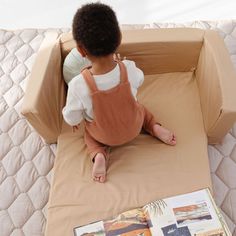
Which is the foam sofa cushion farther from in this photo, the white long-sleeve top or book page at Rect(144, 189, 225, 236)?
the white long-sleeve top

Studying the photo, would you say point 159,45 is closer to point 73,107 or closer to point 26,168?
point 73,107

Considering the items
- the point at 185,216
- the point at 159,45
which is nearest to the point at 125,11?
the point at 159,45

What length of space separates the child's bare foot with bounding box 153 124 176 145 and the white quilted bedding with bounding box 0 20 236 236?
192 mm

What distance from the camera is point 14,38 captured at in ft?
5.06

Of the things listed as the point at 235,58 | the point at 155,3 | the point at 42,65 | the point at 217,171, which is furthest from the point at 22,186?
the point at 155,3

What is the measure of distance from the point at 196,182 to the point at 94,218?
32cm

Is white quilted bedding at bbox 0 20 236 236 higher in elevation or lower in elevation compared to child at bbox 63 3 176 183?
lower

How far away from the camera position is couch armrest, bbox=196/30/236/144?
97 cm

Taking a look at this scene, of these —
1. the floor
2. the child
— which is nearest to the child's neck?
the child

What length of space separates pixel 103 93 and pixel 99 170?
277 millimetres

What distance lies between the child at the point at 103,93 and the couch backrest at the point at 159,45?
0.16m

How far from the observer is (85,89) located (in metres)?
0.88

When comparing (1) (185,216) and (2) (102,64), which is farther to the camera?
(1) (185,216)

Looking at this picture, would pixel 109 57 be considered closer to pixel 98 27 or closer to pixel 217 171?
pixel 98 27
